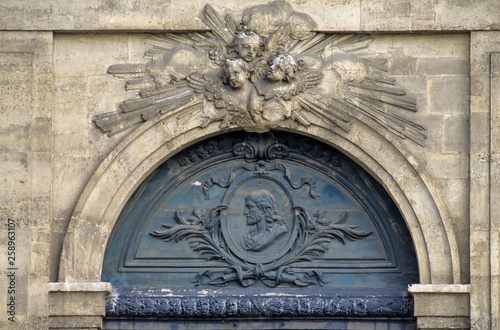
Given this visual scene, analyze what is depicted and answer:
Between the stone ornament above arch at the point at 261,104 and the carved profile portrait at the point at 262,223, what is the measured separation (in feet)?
2.57

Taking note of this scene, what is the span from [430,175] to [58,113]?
3971mm

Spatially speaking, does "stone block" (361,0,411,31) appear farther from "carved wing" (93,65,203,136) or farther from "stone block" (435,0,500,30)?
"carved wing" (93,65,203,136)

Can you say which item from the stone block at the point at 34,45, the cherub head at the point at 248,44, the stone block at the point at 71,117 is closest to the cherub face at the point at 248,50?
the cherub head at the point at 248,44

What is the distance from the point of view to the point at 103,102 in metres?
11.0

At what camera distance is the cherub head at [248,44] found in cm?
1091

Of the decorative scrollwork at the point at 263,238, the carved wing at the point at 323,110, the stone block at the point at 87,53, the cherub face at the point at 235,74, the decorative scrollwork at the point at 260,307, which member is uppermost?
the stone block at the point at 87,53

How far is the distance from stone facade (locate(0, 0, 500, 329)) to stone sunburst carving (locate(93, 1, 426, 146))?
0.10 meters

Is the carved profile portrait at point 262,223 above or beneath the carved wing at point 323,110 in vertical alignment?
beneath

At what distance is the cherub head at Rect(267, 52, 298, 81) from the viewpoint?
427 inches

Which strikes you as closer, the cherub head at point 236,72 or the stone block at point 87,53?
the cherub head at point 236,72

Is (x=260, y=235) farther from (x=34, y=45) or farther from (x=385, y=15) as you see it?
(x=34, y=45)

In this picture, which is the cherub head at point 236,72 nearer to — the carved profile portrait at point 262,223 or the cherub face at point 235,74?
the cherub face at point 235,74

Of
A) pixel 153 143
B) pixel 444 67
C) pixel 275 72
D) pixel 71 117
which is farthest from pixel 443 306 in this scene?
pixel 71 117

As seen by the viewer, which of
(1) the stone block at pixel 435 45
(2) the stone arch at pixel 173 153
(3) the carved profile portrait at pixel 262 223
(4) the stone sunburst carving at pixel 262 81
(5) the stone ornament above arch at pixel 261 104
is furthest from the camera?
(3) the carved profile portrait at pixel 262 223
